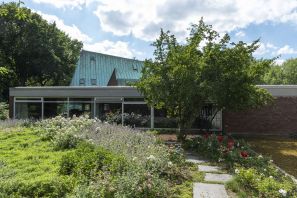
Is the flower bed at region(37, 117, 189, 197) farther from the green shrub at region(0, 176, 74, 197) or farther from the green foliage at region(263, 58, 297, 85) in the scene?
the green foliage at region(263, 58, 297, 85)

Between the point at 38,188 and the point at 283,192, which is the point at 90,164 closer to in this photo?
the point at 38,188

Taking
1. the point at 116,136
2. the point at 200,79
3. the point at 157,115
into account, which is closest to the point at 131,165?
the point at 116,136

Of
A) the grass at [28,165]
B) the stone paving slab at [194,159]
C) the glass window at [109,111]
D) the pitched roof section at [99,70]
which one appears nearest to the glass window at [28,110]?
the glass window at [109,111]

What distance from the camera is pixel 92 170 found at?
21.5ft

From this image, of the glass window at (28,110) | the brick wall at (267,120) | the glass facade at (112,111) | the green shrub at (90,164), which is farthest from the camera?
the glass window at (28,110)

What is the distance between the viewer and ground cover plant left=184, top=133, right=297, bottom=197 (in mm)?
6663

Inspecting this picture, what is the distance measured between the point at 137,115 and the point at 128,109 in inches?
26.1

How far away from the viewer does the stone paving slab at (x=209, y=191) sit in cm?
672

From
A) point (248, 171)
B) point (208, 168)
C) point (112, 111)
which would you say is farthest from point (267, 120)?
point (248, 171)

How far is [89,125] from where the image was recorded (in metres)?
Answer: 13.5

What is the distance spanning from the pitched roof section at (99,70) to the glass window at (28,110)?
15637 mm

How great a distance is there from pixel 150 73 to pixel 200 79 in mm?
2325

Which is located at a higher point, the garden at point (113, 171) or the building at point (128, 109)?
the building at point (128, 109)

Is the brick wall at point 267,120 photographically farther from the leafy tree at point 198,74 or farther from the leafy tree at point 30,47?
the leafy tree at point 30,47
